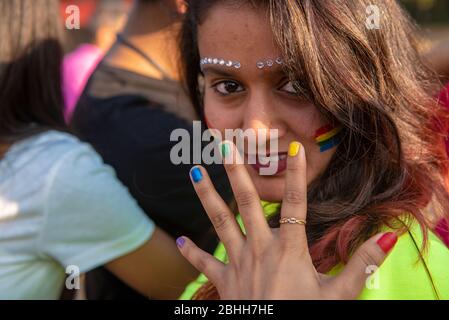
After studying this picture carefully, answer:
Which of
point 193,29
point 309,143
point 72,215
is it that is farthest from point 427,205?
point 72,215

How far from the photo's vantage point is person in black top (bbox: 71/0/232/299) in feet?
6.88

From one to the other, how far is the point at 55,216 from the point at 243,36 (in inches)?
28.0

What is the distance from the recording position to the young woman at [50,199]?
1.75 m

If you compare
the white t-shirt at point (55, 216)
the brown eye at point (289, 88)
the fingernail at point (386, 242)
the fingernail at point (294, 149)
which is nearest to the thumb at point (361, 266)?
the fingernail at point (386, 242)

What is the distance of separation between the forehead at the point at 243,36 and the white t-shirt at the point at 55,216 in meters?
0.55

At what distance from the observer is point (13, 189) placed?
1767 millimetres

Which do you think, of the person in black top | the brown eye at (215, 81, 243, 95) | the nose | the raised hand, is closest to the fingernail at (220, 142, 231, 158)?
the raised hand

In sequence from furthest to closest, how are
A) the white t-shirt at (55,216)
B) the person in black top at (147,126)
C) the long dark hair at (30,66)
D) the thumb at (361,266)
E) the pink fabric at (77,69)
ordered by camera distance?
the pink fabric at (77,69), the person in black top at (147,126), the long dark hair at (30,66), the white t-shirt at (55,216), the thumb at (361,266)

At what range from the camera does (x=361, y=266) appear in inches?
42.9

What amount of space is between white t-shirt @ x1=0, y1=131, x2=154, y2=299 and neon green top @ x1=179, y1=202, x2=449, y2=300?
86 centimetres

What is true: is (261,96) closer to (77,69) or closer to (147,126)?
(147,126)

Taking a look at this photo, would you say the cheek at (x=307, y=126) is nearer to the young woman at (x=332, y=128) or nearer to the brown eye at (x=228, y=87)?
the young woman at (x=332, y=128)

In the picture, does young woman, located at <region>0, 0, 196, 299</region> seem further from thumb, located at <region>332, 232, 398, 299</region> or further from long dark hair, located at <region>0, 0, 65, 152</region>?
thumb, located at <region>332, 232, 398, 299</region>
